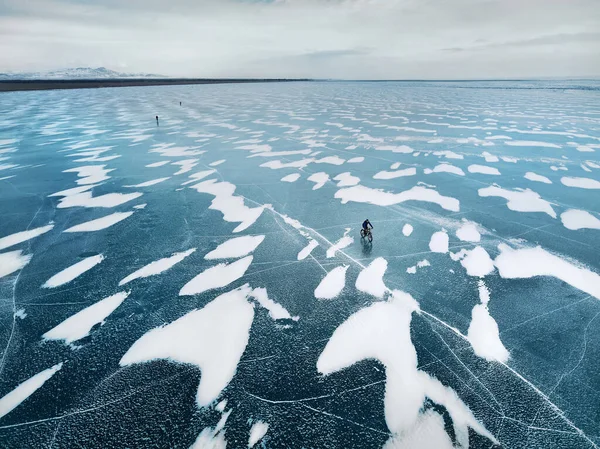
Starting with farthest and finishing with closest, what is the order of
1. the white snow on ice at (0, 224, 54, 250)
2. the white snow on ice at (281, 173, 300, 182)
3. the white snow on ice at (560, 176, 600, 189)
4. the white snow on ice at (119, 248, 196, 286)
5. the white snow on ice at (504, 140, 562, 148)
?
the white snow on ice at (504, 140, 562, 148) < the white snow on ice at (281, 173, 300, 182) < the white snow on ice at (560, 176, 600, 189) < the white snow on ice at (0, 224, 54, 250) < the white snow on ice at (119, 248, 196, 286)

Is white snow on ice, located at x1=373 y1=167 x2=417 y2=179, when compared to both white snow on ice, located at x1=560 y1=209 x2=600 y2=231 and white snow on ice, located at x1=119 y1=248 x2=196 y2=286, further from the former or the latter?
white snow on ice, located at x1=119 y1=248 x2=196 y2=286

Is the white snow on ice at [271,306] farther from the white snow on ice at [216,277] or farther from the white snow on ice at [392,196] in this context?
the white snow on ice at [392,196]

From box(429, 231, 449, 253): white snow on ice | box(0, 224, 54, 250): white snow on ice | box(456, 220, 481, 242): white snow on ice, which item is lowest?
box(0, 224, 54, 250): white snow on ice

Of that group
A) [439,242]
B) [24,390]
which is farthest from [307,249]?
[24,390]

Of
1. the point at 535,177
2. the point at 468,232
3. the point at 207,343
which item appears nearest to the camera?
the point at 207,343

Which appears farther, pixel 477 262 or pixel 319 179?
pixel 319 179

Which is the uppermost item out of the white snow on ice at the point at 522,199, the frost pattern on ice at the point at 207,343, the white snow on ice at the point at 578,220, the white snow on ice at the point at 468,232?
the white snow on ice at the point at 522,199

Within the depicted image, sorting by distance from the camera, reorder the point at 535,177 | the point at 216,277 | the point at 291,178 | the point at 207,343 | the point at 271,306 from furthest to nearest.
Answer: the point at 291,178 → the point at 535,177 → the point at 216,277 → the point at 271,306 → the point at 207,343

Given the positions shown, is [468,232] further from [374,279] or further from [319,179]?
[319,179]

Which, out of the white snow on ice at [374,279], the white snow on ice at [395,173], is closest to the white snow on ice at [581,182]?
the white snow on ice at [395,173]

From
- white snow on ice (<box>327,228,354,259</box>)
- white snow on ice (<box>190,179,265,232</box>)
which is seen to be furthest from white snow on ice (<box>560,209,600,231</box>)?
white snow on ice (<box>190,179,265,232</box>)

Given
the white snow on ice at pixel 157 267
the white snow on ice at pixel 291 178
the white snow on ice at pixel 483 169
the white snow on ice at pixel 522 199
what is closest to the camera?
the white snow on ice at pixel 157 267
